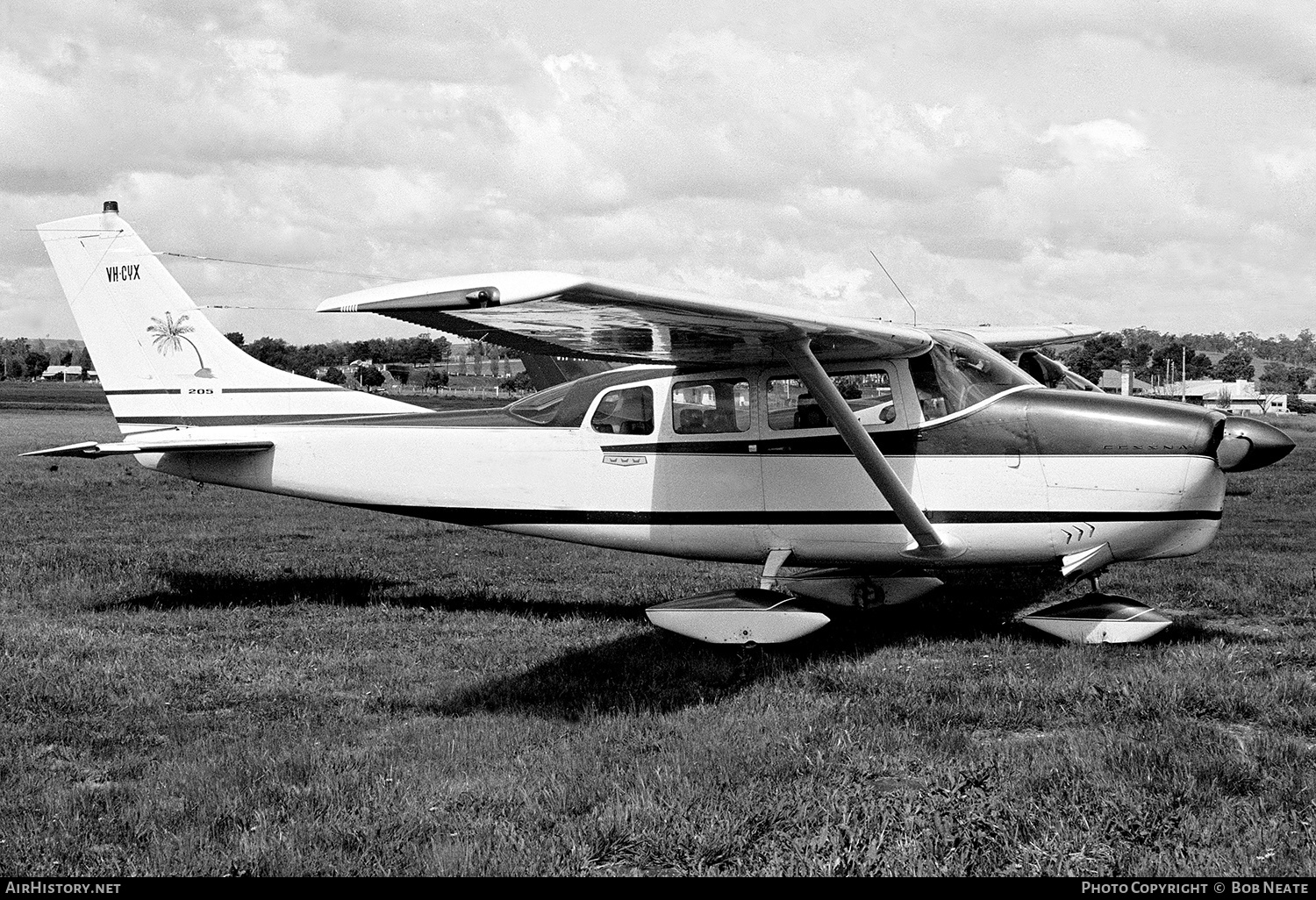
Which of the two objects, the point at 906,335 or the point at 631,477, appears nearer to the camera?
the point at 906,335

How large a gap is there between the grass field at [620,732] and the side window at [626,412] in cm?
150

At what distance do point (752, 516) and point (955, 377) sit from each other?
5.74ft

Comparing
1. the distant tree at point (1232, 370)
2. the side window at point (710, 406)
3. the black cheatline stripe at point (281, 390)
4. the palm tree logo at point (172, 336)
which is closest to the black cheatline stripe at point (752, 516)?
the side window at point (710, 406)

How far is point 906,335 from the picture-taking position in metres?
7.90

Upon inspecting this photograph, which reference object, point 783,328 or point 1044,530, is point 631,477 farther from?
point 1044,530

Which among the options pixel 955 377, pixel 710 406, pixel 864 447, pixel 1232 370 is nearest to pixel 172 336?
pixel 710 406

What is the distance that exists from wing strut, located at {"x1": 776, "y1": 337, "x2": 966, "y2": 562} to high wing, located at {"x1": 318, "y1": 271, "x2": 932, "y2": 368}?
176mm

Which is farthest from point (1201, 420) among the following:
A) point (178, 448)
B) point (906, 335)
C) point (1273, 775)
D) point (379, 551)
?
point (379, 551)

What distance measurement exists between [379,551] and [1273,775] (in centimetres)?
1004

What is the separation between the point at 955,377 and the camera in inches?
327

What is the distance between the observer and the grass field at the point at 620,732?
4336mm

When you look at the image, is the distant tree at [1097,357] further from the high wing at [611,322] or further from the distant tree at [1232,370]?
the high wing at [611,322]

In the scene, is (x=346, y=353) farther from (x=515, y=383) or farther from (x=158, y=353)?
(x=515, y=383)

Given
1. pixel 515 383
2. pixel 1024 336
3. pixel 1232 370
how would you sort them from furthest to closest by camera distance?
pixel 1232 370, pixel 515 383, pixel 1024 336
